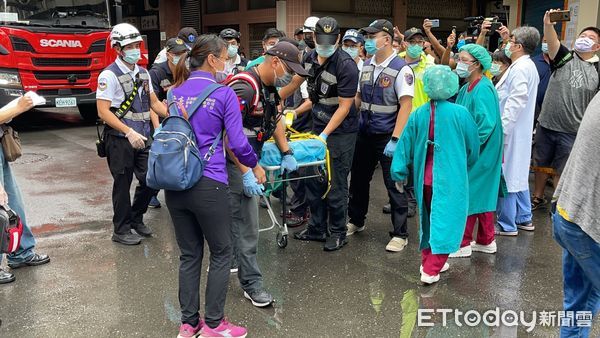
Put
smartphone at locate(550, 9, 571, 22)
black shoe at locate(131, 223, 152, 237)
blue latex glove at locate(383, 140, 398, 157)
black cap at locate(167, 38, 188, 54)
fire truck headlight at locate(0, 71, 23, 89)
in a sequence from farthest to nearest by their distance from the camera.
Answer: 1. fire truck headlight at locate(0, 71, 23, 89)
2. black cap at locate(167, 38, 188, 54)
3. black shoe at locate(131, 223, 152, 237)
4. smartphone at locate(550, 9, 571, 22)
5. blue latex glove at locate(383, 140, 398, 157)

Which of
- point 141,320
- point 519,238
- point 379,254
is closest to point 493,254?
point 519,238

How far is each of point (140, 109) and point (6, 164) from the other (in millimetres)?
1161

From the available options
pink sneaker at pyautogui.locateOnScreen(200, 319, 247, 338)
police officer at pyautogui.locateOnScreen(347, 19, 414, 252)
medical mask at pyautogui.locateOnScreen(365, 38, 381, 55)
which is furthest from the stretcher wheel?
medical mask at pyautogui.locateOnScreen(365, 38, 381, 55)

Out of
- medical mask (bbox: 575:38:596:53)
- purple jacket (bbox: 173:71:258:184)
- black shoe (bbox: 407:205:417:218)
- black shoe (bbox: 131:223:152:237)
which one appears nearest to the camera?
purple jacket (bbox: 173:71:258:184)

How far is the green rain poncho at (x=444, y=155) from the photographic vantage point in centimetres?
370

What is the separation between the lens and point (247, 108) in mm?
3354

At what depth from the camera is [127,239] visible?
188 inches

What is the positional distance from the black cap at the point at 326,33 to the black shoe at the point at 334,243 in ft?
5.63

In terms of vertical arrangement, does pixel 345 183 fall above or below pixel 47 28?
below

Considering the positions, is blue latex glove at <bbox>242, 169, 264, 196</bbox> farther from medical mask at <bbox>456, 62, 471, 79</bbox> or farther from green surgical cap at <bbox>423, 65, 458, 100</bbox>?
medical mask at <bbox>456, 62, 471, 79</bbox>

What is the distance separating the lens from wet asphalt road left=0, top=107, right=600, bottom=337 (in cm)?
333

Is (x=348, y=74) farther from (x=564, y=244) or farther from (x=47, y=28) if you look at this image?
(x=47, y=28)

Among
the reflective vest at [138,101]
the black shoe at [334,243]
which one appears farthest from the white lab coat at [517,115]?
the reflective vest at [138,101]

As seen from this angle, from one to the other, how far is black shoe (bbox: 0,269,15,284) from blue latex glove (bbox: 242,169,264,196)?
6.74 ft
